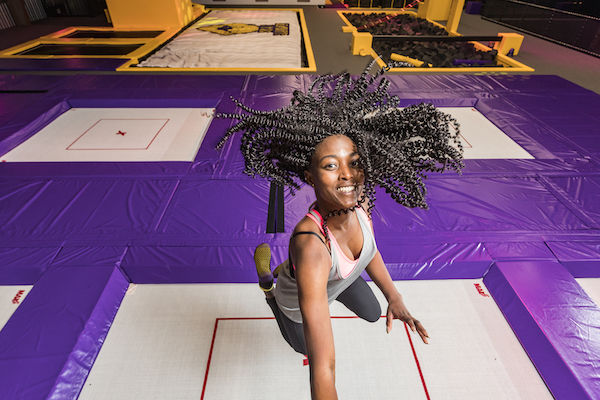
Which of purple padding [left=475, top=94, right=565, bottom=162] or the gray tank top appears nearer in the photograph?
the gray tank top

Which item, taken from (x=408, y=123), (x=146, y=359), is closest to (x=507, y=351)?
(x=408, y=123)

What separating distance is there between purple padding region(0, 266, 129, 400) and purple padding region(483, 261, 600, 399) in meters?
2.29

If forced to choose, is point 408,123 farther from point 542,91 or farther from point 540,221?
point 542,91

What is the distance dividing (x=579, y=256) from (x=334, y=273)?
73.0 inches

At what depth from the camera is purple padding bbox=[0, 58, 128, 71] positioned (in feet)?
15.0

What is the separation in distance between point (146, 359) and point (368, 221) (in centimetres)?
136

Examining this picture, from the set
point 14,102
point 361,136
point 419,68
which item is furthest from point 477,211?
point 14,102

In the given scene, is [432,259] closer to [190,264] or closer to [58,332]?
[190,264]

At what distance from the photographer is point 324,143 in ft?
3.10

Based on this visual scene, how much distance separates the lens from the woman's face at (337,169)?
930 mm

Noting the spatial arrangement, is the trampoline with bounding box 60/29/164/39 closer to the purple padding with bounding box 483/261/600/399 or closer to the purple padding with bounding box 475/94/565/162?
the purple padding with bounding box 475/94/565/162

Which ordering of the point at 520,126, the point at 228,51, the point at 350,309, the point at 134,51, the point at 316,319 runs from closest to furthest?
the point at 316,319
the point at 350,309
the point at 520,126
the point at 134,51
the point at 228,51

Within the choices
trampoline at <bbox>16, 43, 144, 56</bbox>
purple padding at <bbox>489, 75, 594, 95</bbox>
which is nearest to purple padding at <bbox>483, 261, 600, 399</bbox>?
purple padding at <bbox>489, 75, 594, 95</bbox>

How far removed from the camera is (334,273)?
1.03 m
